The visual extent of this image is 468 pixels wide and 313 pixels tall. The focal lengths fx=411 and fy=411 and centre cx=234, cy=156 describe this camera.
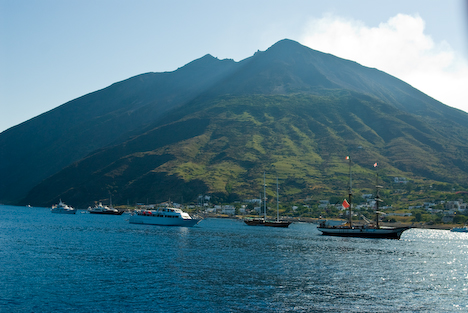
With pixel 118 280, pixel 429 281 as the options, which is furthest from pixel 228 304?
pixel 429 281

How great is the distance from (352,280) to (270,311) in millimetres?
19345

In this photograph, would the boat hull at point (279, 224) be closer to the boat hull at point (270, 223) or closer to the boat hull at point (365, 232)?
the boat hull at point (270, 223)

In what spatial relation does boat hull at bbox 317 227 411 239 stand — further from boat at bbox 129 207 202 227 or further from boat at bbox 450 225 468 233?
boat at bbox 450 225 468 233

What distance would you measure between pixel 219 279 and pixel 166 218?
327 feet

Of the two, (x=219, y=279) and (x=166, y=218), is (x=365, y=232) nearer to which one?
(x=166, y=218)

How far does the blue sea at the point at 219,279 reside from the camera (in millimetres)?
38406

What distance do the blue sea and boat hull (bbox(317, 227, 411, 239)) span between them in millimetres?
40755

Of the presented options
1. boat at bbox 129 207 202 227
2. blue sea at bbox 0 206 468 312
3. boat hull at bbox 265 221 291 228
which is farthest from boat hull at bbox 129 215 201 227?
blue sea at bbox 0 206 468 312

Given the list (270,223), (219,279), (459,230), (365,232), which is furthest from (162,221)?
(459,230)

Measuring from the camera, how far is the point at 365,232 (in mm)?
122812

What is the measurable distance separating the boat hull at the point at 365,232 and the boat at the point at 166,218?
46.0 metres

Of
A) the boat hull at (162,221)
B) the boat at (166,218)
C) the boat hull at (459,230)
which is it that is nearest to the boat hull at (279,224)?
the boat at (166,218)

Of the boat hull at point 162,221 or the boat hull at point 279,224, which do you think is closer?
the boat hull at point 162,221

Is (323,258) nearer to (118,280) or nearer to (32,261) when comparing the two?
(118,280)
